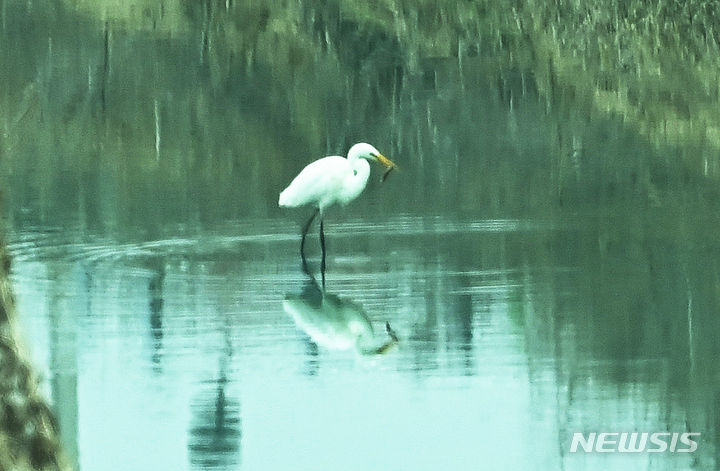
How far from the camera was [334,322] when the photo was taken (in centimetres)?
951

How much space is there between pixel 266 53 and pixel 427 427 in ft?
68.7

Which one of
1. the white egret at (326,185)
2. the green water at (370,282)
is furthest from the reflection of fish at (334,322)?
the white egret at (326,185)

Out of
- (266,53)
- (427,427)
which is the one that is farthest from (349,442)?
(266,53)

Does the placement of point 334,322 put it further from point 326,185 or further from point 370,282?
point 326,185

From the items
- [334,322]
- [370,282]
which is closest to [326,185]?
[370,282]

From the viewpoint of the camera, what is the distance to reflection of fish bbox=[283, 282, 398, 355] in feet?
29.2

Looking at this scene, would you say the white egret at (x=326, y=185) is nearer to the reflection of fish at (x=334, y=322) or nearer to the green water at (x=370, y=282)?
the green water at (x=370, y=282)

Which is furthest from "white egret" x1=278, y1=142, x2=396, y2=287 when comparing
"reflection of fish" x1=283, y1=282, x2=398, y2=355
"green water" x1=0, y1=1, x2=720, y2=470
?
"reflection of fish" x1=283, y1=282, x2=398, y2=355

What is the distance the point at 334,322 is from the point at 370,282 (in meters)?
1.43

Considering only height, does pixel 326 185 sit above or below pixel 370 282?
above

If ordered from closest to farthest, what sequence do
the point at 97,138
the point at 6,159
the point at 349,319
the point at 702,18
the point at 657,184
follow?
the point at 349,319 < the point at 657,184 < the point at 6,159 < the point at 97,138 < the point at 702,18

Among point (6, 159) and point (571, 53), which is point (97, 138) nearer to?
point (6, 159)

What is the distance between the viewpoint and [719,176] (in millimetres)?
17297

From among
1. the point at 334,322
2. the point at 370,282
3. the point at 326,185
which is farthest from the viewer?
the point at 326,185
